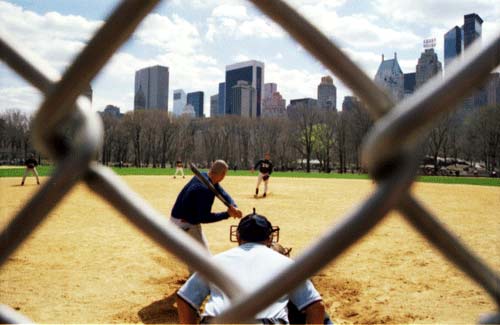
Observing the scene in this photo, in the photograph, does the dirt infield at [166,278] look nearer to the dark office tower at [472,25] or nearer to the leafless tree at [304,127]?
the dark office tower at [472,25]

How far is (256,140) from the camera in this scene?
68.4 meters

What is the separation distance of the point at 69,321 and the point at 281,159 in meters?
62.6

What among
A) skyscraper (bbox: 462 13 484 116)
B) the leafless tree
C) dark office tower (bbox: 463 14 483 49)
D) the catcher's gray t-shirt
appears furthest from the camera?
the leafless tree

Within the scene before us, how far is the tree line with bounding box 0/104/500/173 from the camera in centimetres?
4906

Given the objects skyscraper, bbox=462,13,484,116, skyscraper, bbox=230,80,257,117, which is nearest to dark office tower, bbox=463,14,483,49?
skyscraper, bbox=462,13,484,116

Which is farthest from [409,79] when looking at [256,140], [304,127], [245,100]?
[245,100]

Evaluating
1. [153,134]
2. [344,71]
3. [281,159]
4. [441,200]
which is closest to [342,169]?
[281,159]

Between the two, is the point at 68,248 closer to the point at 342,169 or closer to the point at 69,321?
the point at 69,321

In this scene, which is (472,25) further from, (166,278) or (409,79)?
(166,278)

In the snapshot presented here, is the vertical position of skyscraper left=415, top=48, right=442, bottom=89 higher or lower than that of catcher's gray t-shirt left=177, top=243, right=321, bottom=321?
higher

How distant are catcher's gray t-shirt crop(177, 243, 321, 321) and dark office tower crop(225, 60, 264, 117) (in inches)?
4911

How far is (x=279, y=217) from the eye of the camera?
10.7 m

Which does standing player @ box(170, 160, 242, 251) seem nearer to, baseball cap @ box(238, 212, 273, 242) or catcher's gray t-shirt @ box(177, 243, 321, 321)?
baseball cap @ box(238, 212, 273, 242)

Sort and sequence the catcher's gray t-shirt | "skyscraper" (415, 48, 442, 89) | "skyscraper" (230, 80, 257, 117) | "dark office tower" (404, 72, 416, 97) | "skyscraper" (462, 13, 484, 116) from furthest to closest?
"skyscraper" (230, 80, 257, 117)
"skyscraper" (415, 48, 442, 89)
"dark office tower" (404, 72, 416, 97)
the catcher's gray t-shirt
"skyscraper" (462, 13, 484, 116)
